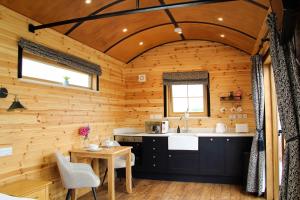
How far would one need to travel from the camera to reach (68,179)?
3.61 m

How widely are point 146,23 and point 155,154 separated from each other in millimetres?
2642

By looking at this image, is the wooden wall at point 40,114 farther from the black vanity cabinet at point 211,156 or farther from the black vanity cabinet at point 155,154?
the black vanity cabinet at point 211,156

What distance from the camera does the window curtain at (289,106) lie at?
2117 millimetres

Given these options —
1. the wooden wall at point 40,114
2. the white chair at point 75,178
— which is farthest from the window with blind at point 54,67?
the white chair at point 75,178

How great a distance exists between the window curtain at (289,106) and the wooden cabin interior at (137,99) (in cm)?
25

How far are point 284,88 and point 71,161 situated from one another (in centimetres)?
333

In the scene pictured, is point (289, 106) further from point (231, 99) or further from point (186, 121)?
point (186, 121)

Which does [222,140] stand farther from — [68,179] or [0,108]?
[0,108]

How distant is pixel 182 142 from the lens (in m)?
5.29

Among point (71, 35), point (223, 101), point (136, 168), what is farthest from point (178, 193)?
point (71, 35)

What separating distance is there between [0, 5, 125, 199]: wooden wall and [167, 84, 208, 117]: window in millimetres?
1751

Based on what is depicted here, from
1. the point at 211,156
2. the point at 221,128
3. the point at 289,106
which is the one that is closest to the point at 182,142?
the point at 211,156

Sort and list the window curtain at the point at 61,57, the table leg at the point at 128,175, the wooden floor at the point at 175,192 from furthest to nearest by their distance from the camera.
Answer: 1. the table leg at the point at 128,175
2. the wooden floor at the point at 175,192
3. the window curtain at the point at 61,57

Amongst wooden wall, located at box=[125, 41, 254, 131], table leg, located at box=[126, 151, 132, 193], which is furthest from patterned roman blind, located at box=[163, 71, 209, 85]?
table leg, located at box=[126, 151, 132, 193]
